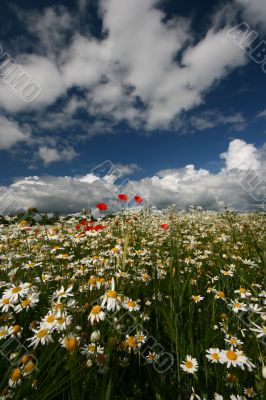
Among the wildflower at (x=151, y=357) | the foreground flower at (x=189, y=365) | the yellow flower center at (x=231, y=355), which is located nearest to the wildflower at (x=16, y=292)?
the wildflower at (x=151, y=357)

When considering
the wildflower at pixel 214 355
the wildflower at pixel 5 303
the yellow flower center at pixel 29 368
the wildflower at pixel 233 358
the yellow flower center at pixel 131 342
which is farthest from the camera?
the wildflower at pixel 5 303

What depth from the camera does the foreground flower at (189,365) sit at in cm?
199

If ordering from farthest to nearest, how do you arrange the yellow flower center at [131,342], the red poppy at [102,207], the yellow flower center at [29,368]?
the red poppy at [102,207] < the yellow flower center at [131,342] < the yellow flower center at [29,368]

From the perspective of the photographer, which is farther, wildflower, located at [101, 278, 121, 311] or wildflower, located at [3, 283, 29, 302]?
wildflower, located at [3, 283, 29, 302]

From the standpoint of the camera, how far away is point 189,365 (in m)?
2.05

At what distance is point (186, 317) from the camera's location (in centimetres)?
300

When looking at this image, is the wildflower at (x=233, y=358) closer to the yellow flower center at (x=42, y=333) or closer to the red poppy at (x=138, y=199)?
the yellow flower center at (x=42, y=333)

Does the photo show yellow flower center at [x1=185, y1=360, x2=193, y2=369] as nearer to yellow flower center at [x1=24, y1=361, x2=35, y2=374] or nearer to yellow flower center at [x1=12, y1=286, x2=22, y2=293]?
yellow flower center at [x1=24, y1=361, x2=35, y2=374]

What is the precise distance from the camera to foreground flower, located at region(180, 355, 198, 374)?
1989mm

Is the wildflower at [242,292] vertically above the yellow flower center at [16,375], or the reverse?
the wildflower at [242,292]

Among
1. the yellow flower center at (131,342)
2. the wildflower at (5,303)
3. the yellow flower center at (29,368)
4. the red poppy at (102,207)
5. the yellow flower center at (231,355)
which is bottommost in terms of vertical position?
the yellow flower center at (29,368)

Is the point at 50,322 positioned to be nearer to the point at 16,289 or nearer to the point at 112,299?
the point at 112,299

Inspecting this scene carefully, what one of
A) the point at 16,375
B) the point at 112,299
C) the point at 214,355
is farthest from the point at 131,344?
the point at 16,375

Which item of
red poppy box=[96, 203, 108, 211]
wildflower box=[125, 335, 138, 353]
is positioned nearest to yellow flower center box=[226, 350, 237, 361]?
wildflower box=[125, 335, 138, 353]
